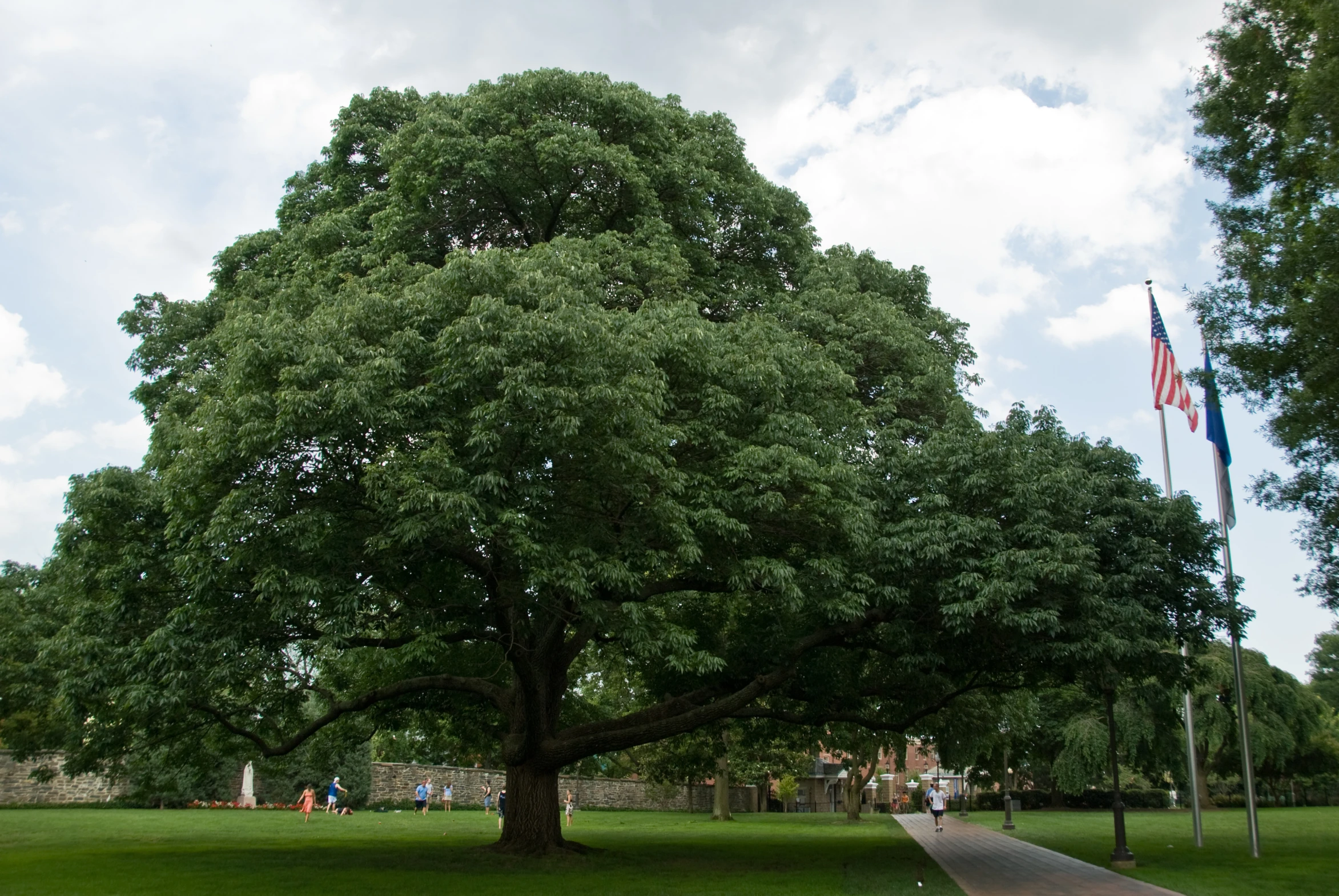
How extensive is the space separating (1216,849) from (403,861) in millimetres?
17383

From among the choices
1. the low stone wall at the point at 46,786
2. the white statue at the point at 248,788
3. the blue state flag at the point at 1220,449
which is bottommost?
the white statue at the point at 248,788

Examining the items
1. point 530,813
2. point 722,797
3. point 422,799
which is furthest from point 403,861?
point 722,797

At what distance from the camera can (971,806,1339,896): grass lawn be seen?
49.3 ft

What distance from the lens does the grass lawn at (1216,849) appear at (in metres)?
15.0

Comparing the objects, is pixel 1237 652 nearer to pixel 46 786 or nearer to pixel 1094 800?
pixel 46 786

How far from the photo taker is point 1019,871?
17875mm

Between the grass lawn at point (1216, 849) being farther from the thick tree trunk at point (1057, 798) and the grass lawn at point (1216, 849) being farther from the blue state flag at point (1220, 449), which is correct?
the thick tree trunk at point (1057, 798)

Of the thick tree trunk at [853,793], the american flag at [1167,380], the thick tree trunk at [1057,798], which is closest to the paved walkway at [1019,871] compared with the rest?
the american flag at [1167,380]

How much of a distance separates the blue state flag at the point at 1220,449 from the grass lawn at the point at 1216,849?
22.0 feet

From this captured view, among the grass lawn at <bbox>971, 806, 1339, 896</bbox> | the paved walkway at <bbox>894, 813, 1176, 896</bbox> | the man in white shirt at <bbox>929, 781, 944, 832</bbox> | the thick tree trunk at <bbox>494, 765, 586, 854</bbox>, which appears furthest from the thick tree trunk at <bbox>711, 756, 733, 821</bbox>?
the thick tree trunk at <bbox>494, 765, 586, 854</bbox>

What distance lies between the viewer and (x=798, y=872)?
1689 centimetres

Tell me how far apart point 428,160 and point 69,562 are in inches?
354

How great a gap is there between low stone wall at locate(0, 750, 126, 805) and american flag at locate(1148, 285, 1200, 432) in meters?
31.2

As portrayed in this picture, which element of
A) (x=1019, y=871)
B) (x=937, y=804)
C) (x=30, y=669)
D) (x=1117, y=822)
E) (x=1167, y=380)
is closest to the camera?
(x=30, y=669)
